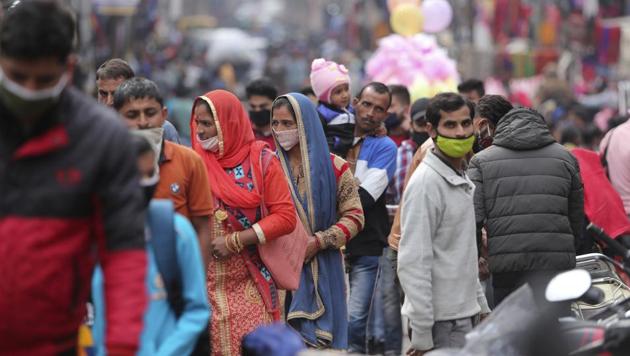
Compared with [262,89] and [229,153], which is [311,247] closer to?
[229,153]

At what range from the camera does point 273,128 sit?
7.49 meters

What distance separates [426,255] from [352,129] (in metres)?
2.50

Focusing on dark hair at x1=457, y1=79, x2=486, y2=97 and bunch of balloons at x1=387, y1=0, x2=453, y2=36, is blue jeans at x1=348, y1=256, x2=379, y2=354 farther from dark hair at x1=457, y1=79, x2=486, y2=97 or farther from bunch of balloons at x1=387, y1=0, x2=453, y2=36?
bunch of balloons at x1=387, y1=0, x2=453, y2=36

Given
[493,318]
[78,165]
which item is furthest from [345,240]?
[78,165]

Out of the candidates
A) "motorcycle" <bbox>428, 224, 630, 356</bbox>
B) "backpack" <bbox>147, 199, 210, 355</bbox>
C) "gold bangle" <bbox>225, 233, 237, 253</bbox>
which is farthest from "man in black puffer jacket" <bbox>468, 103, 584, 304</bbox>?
"backpack" <bbox>147, 199, 210, 355</bbox>

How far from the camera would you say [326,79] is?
8797 millimetres

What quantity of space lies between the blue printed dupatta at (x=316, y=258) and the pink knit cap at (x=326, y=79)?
130 centimetres

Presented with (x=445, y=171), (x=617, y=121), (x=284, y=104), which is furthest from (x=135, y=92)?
(x=617, y=121)

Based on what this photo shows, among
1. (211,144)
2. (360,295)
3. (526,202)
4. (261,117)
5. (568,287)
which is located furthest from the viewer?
(261,117)

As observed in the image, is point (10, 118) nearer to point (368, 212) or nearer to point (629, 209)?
point (368, 212)

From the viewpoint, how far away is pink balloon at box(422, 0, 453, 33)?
48.3ft

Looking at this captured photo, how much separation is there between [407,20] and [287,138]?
7121 mm

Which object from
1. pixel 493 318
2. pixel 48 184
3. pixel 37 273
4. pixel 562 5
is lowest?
pixel 562 5

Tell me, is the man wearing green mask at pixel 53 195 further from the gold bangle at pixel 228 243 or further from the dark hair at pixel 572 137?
the dark hair at pixel 572 137
